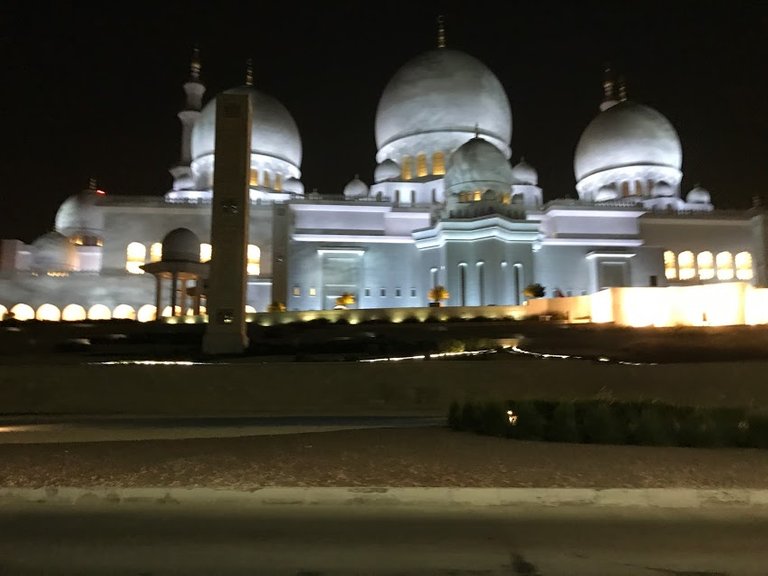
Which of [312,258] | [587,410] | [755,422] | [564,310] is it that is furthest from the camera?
[312,258]

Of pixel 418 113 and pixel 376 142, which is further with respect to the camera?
pixel 376 142

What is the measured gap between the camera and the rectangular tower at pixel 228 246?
23.2 meters

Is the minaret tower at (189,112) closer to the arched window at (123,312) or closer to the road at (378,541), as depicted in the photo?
the arched window at (123,312)

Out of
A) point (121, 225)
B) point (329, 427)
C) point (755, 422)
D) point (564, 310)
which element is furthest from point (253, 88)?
point (755, 422)

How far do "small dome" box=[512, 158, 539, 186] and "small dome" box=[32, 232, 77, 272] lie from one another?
34.7 meters

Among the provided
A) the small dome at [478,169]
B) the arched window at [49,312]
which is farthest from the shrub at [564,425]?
the arched window at [49,312]

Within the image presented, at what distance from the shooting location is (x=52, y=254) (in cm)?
4962

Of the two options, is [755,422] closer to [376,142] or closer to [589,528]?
[589,528]

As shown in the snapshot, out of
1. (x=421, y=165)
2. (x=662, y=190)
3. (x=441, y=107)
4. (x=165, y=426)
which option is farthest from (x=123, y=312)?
(x=662, y=190)

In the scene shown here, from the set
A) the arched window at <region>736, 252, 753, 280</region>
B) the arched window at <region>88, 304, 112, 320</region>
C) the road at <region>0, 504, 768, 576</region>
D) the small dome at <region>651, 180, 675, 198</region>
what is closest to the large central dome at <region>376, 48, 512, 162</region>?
the small dome at <region>651, 180, 675, 198</region>

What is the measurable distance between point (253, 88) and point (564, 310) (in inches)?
1322

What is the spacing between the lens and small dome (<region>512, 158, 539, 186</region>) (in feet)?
172

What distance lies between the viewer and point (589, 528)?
6.68 metres

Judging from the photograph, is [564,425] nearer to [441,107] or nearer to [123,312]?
[123,312]
